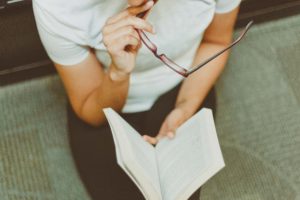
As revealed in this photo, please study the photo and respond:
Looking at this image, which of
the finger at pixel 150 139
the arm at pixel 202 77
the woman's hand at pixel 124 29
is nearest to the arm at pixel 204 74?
the arm at pixel 202 77

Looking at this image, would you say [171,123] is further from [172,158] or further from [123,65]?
[123,65]

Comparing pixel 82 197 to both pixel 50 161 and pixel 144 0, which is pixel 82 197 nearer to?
pixel 50 161

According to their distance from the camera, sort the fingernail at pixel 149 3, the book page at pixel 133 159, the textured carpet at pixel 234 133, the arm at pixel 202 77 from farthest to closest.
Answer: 1. the textured carpet at pixel 234 133
2. the arm at pixel 202 77
3. the book page at pixel 133 159
4. the fingernail at pixel 149 3

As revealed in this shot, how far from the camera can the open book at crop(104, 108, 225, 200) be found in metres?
0.80

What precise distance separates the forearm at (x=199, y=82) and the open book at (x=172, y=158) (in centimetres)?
13

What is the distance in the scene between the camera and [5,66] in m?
1.45

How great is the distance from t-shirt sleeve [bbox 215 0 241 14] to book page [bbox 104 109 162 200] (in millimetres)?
334

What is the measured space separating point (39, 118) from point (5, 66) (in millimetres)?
194

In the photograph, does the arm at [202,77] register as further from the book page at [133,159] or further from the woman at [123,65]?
the book page at [133,159]

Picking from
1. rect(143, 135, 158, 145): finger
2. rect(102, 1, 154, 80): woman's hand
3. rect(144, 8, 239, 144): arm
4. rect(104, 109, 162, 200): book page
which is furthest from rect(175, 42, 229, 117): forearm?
rect(102, 1, 154, 80): woman's hand

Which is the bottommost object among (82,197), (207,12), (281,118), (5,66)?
(82,197)

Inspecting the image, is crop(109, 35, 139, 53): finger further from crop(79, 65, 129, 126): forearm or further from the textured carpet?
the textured carpet

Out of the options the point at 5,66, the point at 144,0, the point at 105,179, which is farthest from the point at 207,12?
the point at 5,66

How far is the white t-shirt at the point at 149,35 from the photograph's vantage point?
81 centimetres
